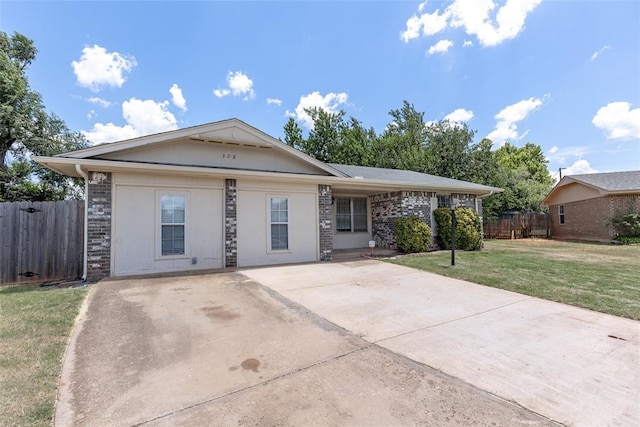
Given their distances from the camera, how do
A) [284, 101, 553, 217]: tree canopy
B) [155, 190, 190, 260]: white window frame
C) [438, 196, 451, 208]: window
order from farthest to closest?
[284, 101, 553, 217]: tree canopy → [438, 196, 451, 208]: window → [155, 190, 190, 260]: white window frame

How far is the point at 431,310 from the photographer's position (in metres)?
4.70

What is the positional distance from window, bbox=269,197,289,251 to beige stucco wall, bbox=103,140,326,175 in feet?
3.57

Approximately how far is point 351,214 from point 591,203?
16085 millimetres

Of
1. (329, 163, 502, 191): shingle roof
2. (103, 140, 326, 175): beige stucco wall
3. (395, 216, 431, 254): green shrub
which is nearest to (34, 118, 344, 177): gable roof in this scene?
(103, 140, 326, 175): beige stucco wall

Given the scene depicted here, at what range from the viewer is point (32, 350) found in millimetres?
3127

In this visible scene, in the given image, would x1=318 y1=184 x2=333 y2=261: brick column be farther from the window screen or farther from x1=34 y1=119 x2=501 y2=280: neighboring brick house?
the window screen

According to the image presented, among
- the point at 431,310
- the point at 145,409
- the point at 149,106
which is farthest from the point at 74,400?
the point at 149,106

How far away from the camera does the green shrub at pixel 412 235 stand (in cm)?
1116

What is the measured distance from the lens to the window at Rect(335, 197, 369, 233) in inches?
509

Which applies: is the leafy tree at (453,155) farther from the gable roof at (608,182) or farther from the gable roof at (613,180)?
the gable roof at (613,180)

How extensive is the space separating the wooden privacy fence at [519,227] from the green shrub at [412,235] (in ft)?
39.8

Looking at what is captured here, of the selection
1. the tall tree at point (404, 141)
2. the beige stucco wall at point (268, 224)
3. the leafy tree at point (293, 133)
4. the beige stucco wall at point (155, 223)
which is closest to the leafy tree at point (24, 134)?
the beige stucco wall at point (155, 223)

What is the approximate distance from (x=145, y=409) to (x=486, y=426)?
253cm

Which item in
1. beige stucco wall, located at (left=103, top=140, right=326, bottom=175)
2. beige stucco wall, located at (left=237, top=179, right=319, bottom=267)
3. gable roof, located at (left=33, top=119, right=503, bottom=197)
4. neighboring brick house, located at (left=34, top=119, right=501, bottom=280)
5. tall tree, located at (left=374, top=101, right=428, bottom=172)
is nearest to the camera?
gable roof, located at (left=33, top=119, right=503, bottom=197)
